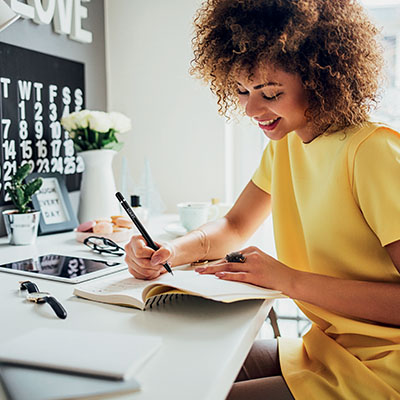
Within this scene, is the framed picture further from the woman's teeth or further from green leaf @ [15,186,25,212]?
the woman's teeth

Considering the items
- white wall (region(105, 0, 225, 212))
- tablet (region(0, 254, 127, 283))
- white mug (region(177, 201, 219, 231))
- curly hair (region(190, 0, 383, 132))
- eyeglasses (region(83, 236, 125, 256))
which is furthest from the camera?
white wall (region(105, 0, 225, 212))

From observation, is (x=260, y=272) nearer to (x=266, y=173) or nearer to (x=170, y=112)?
(x=266, y=173)

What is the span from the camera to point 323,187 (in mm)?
1004

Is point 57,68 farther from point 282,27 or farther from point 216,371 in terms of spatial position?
point 216,371

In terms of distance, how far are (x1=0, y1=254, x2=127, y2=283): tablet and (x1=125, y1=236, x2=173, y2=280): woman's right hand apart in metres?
0.13

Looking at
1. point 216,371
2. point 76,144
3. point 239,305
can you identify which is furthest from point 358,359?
point 76,144

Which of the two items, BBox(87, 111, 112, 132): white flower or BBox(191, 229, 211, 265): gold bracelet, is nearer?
BBox(191, 229, 211, 265): gold bracelet

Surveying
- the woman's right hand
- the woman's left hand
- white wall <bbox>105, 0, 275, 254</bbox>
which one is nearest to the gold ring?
the woman's left hand

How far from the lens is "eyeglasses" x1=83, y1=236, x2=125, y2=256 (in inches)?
52.0

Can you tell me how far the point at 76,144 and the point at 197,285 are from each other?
3.24ft

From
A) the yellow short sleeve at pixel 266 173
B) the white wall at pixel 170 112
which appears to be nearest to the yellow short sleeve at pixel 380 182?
the yellow short sleeve at pixel 266 173

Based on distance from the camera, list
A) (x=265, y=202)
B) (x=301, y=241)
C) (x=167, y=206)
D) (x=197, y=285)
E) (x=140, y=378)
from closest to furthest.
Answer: (x=140, y=378) → (x=197, y=285) → (x=301, y=241) → (x=265, y=202) → (x=167, y=206)

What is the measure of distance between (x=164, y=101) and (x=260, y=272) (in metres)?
1.27

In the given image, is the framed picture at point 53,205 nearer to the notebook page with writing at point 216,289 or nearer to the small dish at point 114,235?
the small dish at point 114,235
